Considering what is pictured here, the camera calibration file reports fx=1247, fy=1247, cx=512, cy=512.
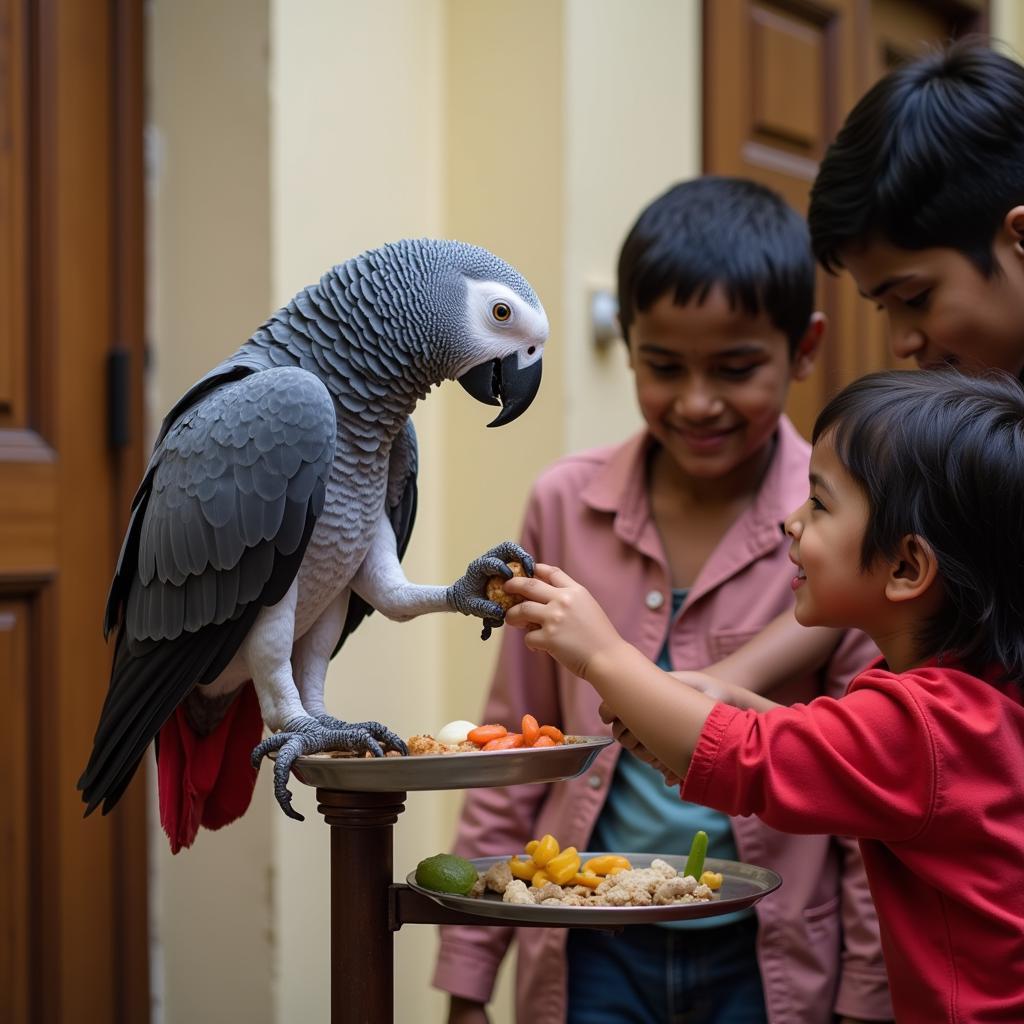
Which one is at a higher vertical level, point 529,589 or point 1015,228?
point 1015,228

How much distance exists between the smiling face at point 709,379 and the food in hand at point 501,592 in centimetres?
45

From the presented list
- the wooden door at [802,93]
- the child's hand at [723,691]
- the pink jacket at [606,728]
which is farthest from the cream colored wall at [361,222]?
the child's hand at [723,691]

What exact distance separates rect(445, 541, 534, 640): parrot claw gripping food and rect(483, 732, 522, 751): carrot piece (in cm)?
7

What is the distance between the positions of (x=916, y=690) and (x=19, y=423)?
105 centimetres

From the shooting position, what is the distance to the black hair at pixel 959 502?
87 centimetres

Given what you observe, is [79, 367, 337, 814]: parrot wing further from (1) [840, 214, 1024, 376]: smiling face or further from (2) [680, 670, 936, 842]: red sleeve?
(1) [840, 214, 1024, 376]: smiling face

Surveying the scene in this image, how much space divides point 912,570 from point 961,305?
1.01 ft

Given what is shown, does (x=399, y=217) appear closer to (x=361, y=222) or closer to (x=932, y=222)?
(x=361, y=222)

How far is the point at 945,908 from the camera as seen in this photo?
85cm

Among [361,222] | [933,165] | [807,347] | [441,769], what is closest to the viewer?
[441,769]

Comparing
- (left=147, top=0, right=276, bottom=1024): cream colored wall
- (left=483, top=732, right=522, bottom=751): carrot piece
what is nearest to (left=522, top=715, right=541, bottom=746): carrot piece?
(left=483, top=732, right=522, bottom=751): carrot piece

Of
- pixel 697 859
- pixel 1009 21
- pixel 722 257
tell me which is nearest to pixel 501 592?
pixel 697 859

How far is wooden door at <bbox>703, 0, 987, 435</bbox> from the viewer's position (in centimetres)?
214

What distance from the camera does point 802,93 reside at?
7.84 feet
